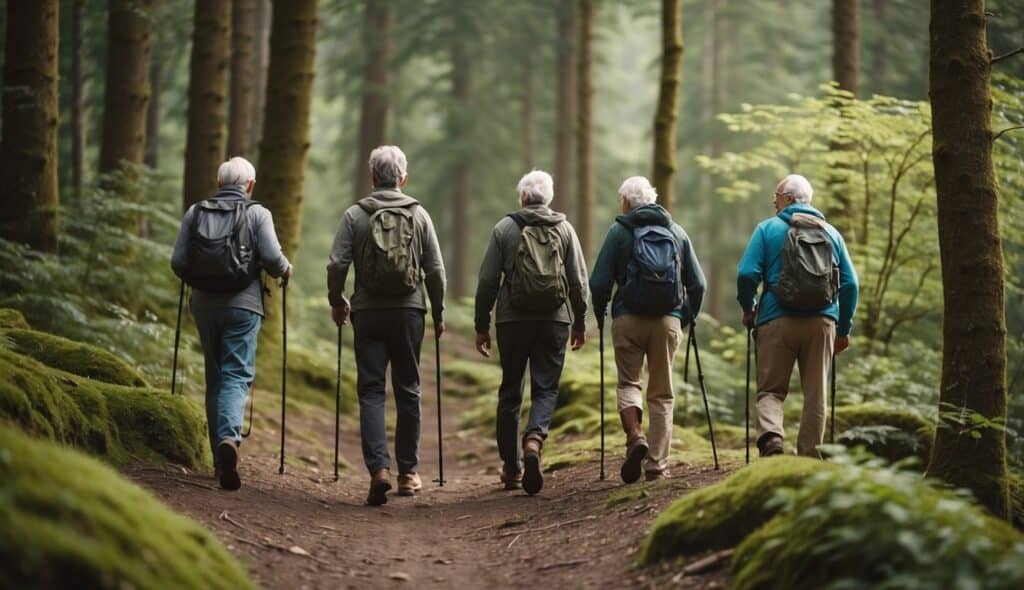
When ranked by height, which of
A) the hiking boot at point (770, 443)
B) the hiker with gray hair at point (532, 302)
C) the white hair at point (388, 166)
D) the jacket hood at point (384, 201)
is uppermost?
the white hair at point (388, 166)

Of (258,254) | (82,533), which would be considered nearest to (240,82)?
(258,254)

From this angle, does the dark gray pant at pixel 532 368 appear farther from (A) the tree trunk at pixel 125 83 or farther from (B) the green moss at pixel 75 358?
(A) the tree trunk at pixel 125 83

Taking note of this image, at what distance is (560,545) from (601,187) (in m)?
26.8

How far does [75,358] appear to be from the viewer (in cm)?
738

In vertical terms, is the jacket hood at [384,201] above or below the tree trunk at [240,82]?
below

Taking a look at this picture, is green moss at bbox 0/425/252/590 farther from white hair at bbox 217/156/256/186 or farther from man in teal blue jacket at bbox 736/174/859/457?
man in teal blue jacket at bbox 736/174/859/457

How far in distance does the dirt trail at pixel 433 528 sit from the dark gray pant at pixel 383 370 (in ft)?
1.53

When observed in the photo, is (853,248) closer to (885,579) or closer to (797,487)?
(797,487)

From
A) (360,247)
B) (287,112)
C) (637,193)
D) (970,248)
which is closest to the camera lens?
(970,248)

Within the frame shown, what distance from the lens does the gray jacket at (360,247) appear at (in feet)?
23.7

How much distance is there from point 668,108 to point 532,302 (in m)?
5.86

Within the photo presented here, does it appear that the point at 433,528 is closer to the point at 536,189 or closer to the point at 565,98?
the point at 536,189

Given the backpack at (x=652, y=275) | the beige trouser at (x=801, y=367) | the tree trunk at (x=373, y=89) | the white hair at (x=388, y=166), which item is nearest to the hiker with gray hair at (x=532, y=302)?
the backpack at (x=652, y=275)

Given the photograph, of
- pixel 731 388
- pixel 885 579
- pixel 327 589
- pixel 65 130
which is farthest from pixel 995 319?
pixel 65 130
